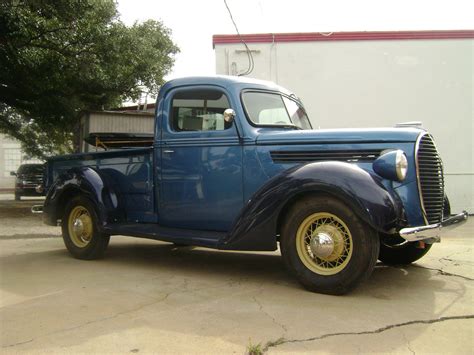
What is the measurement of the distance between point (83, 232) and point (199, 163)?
2015 millimetres

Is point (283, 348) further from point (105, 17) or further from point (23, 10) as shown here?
point (105, 17)

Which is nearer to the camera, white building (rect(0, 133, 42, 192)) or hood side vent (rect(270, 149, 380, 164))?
hood side vent (rect(270, 149, 380, 164))

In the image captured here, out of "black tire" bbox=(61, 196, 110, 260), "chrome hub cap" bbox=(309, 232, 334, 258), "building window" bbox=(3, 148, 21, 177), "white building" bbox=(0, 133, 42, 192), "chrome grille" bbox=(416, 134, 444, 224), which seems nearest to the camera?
"chrome hub cap" bbox=(309, 232, 334, 258)

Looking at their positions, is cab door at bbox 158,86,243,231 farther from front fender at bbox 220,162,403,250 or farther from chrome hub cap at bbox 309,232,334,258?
chrome hub cap at bbox 309,232,334,258

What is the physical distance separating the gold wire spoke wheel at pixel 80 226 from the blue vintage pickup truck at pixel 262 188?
0.01 m

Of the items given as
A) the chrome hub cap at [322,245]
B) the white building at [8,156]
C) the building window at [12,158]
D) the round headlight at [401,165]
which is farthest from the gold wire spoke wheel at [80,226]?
the building window at [12,158]

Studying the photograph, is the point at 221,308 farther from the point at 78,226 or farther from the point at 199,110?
the point at 78,226

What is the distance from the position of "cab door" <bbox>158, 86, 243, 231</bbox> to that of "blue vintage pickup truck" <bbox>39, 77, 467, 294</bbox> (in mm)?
12

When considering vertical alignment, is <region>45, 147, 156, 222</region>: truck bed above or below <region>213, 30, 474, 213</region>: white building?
below

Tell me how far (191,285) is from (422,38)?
9.06m

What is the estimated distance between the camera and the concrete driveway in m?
3.09

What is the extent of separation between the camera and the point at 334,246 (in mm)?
4043

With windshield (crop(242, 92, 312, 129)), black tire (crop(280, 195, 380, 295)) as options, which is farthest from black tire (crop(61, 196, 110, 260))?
black tire (crop(280, 195, 380, 295))

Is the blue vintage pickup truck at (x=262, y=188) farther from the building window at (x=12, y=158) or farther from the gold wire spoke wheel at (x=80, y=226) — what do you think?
the building window at (x=12, y=158)
